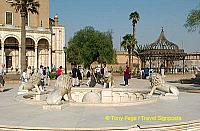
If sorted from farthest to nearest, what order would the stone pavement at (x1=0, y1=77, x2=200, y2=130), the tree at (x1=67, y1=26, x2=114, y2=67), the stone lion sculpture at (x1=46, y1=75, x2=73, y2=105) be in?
1. the tree at (x1=67, y1=26, x2=114, y2=67)
2. the stone lion sculpture at (x1=46, y1=75, x2=73, y2=105)
3. the stone pavement at (x1=0, y1=77, x2=200, y2=130)

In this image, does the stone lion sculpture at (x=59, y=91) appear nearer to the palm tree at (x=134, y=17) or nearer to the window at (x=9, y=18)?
the window at (x=9, y=18)

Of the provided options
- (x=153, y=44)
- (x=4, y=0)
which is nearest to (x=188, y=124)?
(x=153, y=44)

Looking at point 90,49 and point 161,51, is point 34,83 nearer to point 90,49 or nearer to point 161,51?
point 161,51

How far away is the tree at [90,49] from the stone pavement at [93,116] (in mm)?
38658

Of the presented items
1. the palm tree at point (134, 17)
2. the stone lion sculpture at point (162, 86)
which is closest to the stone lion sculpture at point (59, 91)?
the stone lion sculpture at point (162, 86)

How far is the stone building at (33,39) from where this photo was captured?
4628cm

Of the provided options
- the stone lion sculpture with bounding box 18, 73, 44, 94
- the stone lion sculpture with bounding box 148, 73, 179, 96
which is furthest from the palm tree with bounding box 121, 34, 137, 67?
the stone lion sculpture with bounding box 148, 73, 179, 96

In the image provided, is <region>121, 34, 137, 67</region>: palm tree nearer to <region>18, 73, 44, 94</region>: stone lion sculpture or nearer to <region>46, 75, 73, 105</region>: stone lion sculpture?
<region>18, 73, 44, 94</region>: stone lion sculpture

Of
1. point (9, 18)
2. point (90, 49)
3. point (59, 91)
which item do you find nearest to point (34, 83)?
point (59, 91)

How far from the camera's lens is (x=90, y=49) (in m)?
51.0

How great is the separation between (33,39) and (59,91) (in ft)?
126

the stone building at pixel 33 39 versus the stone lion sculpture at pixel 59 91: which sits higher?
the stone building at pixel 33 39

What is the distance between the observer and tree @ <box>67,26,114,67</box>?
50625 millimetres

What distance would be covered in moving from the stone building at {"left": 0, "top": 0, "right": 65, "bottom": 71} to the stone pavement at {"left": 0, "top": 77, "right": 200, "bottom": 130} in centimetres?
3597
